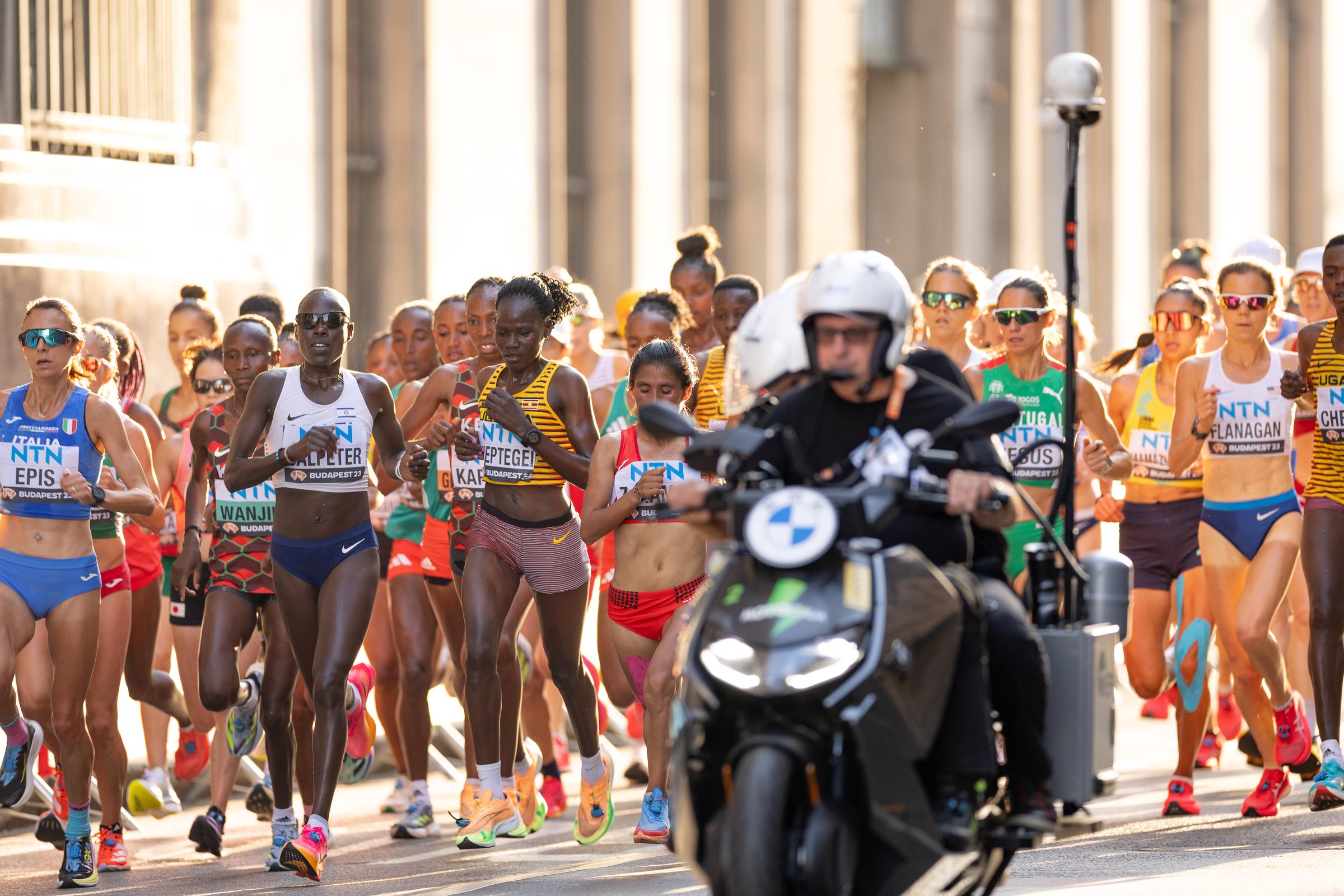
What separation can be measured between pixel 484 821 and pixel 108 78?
278 inches

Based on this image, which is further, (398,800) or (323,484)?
(398,800)

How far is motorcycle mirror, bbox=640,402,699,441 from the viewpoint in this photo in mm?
6262

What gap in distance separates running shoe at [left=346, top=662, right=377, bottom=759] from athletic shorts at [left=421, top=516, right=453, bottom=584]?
56cm

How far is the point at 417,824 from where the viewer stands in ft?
35.3

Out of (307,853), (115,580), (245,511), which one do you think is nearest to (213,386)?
(245,511)

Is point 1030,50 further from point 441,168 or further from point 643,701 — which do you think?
point 643,701

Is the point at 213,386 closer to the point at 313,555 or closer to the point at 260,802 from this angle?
the point at 260,802

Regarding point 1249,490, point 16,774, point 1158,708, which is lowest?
point 1158,708

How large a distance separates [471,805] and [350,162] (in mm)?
10763

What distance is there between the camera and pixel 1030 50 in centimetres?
2772

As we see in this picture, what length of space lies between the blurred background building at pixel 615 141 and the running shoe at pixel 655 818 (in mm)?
5928

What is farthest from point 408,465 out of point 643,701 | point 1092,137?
point 1092,137

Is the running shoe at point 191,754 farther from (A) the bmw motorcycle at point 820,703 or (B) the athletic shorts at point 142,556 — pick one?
(A) the bmw motorcycle at point 820,703

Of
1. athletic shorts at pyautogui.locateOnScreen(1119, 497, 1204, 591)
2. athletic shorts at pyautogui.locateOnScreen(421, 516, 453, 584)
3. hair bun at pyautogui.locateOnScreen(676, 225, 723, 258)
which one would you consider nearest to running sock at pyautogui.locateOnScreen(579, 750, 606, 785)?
athletic shorts at pyautogui.locateOnScreen(421, 516, 453, 584)
